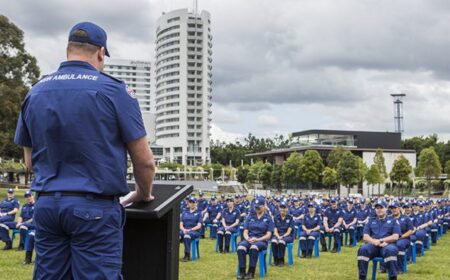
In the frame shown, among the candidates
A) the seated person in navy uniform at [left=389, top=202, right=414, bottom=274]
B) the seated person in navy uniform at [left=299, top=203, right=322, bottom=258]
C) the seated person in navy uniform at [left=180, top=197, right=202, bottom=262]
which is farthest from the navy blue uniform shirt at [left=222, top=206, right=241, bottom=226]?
the seated person in navy uniform at [left=389, top=202, right=414, bottom=274]

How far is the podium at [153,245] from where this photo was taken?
9.96ft

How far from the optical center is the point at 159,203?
114 inches

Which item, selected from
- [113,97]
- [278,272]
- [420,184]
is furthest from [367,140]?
[113,97]

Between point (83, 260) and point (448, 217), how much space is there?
23.5m

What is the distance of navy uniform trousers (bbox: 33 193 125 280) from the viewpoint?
250cm

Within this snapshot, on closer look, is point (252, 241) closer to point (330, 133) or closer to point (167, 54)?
point (330, 133)

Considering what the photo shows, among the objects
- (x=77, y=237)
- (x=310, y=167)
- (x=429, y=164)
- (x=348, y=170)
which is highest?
(x=429, y=164)

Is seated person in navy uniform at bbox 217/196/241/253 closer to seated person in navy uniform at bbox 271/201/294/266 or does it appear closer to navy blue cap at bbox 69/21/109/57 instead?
seated person in navy uniform at bbox 271/201/294/266

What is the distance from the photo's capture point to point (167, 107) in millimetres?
129625

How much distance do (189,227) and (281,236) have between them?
8.10ft

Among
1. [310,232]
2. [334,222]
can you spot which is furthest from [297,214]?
[310,232]

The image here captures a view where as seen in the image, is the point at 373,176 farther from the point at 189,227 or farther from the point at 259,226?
the point at 259,226

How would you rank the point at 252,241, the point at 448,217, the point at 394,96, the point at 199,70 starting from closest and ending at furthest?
Result: 1. the point at 252,241
2. the point at 448,217
3. the point at 394,96
4. the point at 199,70

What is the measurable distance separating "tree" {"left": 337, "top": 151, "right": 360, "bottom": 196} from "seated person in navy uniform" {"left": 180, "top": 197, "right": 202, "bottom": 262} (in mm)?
44788
